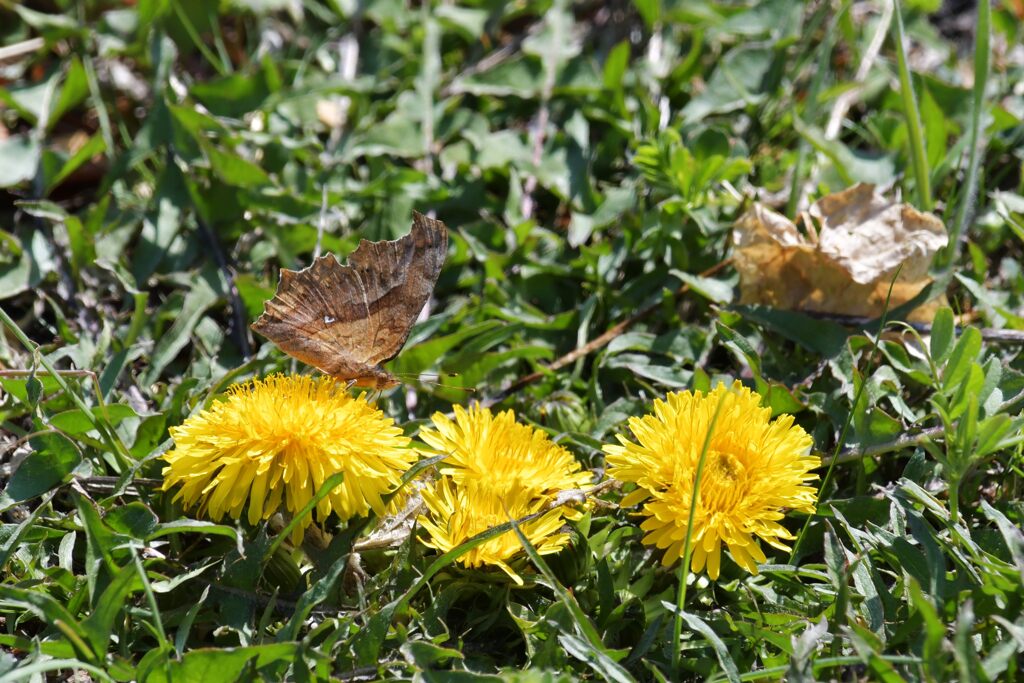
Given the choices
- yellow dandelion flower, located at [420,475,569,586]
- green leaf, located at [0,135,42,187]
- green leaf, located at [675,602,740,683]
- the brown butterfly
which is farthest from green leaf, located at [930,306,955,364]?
green leaf, located at [0,135,42,187]

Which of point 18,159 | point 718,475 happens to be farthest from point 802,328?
point 18,159

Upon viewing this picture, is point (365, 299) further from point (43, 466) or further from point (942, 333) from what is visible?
point (942, 333)

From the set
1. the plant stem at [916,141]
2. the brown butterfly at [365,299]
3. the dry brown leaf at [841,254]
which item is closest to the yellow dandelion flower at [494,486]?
the brown butterfly at [365,299]

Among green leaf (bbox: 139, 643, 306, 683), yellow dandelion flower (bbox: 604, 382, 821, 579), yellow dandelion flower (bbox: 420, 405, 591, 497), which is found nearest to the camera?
green leaf (bbox: 139, 643, 306, 683)

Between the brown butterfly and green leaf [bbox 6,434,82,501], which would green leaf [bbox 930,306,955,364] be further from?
green leaf [bbox 6,434,82,501]

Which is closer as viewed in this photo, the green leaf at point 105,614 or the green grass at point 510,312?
the green leaf at point 105,614

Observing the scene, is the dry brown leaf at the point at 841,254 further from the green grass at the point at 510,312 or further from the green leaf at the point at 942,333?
the green leaf at the point at 942,333
